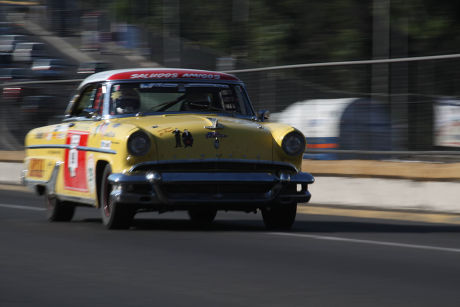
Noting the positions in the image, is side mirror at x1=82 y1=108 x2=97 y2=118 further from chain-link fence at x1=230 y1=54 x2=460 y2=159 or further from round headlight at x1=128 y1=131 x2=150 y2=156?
chain-link fence at x1=230 y1=54 x2=460 y2=159

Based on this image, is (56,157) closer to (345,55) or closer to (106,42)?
(345,55)

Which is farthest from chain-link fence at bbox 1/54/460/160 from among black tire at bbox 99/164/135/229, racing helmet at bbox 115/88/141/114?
black tire at bbox 99/164/135/229

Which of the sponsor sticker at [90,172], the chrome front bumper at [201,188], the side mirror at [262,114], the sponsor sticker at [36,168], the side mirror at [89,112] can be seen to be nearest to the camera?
the chrome front bumper at [201,188]

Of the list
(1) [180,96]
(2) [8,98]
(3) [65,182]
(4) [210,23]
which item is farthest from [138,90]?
(4) [210,23]

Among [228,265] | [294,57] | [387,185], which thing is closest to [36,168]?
[387,185]

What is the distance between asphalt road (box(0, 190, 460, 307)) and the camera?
5.38 metres

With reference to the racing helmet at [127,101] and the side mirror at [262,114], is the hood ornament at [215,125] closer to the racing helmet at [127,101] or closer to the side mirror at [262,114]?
the racing helmet at [127,101]

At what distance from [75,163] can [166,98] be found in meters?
1.08

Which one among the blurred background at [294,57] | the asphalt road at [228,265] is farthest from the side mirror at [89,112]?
the blurred background at [294,57]

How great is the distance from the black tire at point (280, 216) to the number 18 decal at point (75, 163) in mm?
1721

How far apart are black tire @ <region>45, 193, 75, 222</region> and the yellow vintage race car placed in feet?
0.51

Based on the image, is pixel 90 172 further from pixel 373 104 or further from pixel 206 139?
pixel 373 104

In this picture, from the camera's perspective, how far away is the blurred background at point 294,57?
12.4 metres

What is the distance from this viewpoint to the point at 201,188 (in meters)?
8.71
